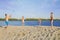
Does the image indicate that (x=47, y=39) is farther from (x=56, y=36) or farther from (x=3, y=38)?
(x=3, y=38)

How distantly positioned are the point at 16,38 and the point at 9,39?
436mm

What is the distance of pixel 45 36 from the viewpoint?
11086 millimetres

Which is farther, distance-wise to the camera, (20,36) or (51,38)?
(20,36)

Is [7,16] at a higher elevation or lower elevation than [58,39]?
higher

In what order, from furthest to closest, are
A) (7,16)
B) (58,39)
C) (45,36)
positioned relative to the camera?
(7,16)
(45,36)
(58,39)

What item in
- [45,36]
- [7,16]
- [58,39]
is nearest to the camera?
[58,39]

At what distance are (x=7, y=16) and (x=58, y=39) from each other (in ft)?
23.9

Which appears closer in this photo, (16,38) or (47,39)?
(47,39)

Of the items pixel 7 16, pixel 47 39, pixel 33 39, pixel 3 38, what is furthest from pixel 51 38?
pixel 7 16

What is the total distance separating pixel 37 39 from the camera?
1066cm

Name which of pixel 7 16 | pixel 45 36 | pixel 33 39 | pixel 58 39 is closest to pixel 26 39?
pixel 33 39

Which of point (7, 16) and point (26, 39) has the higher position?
point (7, 16)

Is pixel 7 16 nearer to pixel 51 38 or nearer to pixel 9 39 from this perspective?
pixel 9 39

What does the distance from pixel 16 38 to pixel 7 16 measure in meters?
5.49
